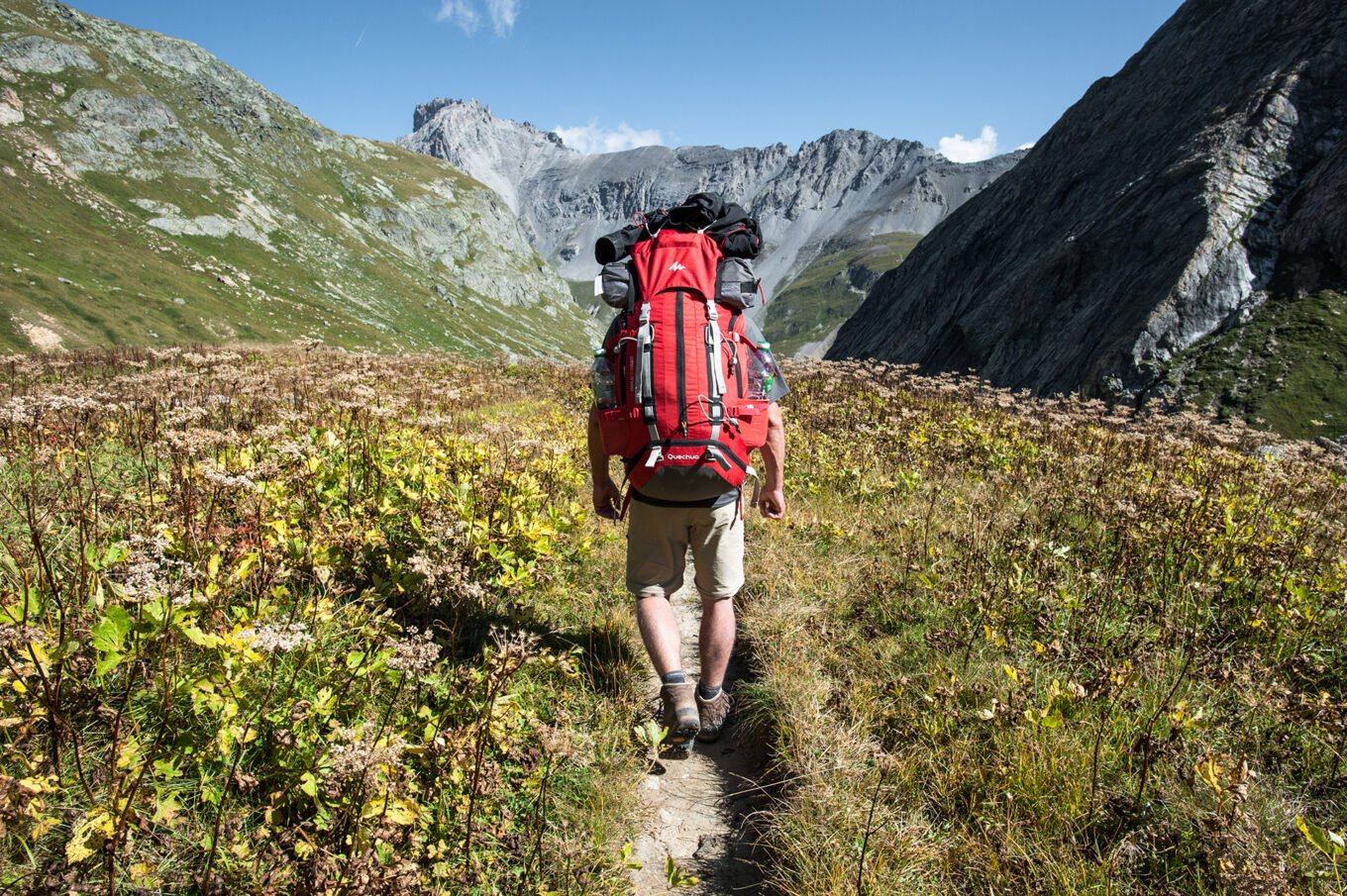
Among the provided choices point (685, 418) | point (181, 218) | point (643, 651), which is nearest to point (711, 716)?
point (643, 651)

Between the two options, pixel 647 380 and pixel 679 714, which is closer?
pixel 647 380

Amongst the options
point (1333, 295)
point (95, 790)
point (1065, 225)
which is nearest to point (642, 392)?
point (95, 790)

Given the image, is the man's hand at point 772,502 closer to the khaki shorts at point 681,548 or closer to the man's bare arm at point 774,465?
the man's bare arm at point 774,465

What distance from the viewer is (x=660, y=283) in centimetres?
378

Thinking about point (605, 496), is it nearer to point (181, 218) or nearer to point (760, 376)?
point (760, 376)

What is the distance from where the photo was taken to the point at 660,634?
406 centimetres

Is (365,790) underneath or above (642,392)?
underneath

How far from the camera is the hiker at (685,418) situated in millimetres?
3615

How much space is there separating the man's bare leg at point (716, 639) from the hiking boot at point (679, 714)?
240 millimetres

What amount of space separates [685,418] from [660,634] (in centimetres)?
146

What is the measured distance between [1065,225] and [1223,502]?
141 ft

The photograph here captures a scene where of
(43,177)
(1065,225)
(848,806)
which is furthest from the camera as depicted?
(43,177)

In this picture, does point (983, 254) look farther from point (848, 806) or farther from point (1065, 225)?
point (848, 806)

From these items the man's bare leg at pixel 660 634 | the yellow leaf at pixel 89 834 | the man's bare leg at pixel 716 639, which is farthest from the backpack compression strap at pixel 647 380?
the yellow leaf at pixel 89 834
